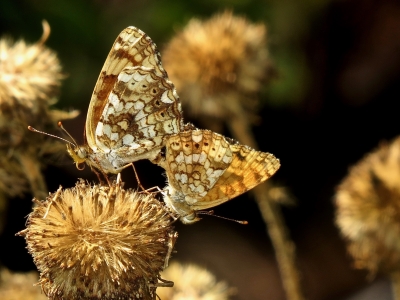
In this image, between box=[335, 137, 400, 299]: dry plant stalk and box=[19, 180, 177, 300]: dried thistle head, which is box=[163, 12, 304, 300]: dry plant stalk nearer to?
box=[335, 137, 400, 299]: dry plant stalk

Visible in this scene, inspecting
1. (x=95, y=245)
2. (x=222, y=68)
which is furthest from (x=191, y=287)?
(x=222, y=68)

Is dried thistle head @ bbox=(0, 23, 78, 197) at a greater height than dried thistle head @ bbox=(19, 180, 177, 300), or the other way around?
dried thistle head @ bbox=(0, 23, 78, 197)

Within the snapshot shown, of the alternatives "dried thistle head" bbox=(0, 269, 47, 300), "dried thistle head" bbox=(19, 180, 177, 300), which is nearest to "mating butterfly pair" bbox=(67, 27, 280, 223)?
"dried thistle head" bbox=(19, 180, 177, 300)

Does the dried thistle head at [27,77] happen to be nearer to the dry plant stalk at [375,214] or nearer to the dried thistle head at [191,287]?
the dried thistle head at [191,287]

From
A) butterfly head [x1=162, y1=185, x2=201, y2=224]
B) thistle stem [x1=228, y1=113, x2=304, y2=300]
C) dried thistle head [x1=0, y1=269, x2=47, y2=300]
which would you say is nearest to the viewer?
butterfly head [x1=162, y1=185, x2=201, y2=224]

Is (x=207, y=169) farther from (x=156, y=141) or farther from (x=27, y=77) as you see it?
(x=27, y=77)

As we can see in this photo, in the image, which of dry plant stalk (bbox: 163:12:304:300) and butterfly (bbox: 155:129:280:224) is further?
dry plant stalk (bbox: 163:12:304:300)

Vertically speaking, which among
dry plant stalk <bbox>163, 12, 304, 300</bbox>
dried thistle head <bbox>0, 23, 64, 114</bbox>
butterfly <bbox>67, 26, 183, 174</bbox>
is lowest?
butterfly <bbox>67, 26, 183, 174</bbox>
